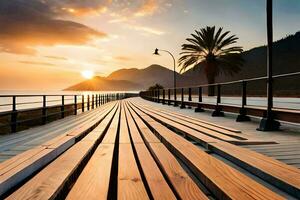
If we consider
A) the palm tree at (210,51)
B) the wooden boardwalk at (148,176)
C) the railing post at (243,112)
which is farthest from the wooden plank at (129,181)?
the palm tree at (210,51)

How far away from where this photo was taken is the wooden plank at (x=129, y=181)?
2.39 m

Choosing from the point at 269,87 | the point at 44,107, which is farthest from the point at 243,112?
the point at 44,107

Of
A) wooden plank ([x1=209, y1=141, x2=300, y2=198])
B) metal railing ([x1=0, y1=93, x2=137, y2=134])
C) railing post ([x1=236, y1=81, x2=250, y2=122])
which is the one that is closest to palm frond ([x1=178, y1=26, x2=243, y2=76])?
metal railing ([x1=0, y1=93, x2=137, y2=134])

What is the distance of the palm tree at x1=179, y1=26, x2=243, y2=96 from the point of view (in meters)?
35.8

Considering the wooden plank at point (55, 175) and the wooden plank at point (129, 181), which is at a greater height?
the wooden plank at point (55, 175)

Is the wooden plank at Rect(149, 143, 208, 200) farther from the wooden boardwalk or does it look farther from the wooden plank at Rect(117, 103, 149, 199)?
the wooden plank at Rect(117, 103, 149, 199)

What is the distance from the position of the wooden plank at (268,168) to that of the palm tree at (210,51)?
3227cm

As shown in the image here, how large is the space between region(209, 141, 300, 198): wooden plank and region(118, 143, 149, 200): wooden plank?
1.20 m

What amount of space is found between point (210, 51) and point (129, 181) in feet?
116

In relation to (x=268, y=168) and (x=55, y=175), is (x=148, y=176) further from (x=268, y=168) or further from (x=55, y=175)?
(x=268, y=168)

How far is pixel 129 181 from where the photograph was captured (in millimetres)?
2781

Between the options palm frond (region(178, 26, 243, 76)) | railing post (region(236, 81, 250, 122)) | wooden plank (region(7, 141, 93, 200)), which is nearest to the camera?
wooden plank (region(7, 141, 93, 200))

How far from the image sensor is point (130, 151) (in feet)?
14.1

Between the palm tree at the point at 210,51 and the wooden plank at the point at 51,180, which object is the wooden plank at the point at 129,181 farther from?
the palm tree at the point at 210,51
